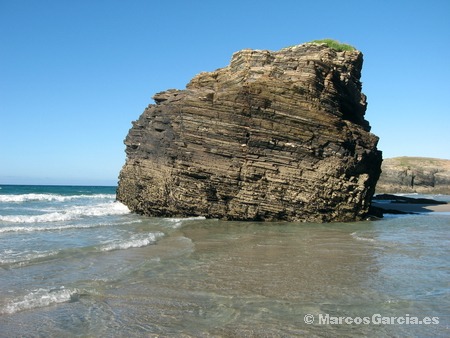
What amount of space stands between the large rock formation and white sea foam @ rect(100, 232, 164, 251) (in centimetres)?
709

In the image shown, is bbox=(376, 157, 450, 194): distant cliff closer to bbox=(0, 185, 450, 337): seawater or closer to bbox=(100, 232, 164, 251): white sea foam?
bbox=(0, 185, 450, 337): seawater

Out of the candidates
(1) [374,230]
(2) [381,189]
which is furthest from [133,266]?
(2) [381,189]

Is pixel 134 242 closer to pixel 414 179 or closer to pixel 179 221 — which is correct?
pixel 179 221

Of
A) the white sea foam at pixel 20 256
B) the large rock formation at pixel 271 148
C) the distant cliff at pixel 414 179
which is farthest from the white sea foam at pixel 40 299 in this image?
the distant cliff at pixel 414 179

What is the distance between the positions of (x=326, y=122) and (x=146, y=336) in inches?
763

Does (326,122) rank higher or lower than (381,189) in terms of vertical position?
higher

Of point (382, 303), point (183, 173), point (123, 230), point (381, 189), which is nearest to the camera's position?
point (382, 303)

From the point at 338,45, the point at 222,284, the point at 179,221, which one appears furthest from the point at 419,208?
the point at 222,284

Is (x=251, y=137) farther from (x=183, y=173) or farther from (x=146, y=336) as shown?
(x=146, y=336)

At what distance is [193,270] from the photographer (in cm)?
1159

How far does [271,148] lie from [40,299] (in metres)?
17.3

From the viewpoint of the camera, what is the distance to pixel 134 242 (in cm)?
1661

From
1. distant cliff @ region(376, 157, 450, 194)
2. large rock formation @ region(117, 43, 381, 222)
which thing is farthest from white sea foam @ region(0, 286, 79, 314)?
distant cliff @ region(376, 157, 450, 194)

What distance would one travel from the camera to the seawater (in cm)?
718
